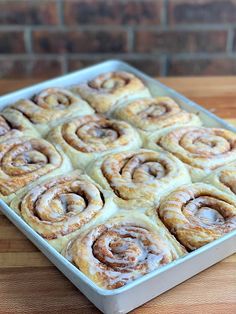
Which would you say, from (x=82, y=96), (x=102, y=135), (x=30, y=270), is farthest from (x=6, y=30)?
(x=30, y=270)

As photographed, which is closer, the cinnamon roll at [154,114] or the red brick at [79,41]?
the cinnamon roll at [154,114]

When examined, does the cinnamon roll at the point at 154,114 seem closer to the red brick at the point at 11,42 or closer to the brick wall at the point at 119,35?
the brick wall at the point at 119,35

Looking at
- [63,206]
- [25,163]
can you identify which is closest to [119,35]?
[25,163]

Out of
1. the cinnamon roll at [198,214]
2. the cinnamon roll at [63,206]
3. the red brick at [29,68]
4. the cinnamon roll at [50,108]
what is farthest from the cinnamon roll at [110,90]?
the red brick at [29,68]

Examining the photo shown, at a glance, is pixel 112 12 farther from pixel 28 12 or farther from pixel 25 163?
pixel 25 163

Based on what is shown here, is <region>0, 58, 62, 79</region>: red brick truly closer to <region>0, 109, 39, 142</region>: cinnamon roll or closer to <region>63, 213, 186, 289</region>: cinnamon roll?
<region>0, 109, 39, 142</region>: cinnamon roll

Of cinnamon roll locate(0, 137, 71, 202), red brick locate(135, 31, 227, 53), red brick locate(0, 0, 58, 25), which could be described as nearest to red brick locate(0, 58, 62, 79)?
red brick locate(0, 0, 58, 25)
